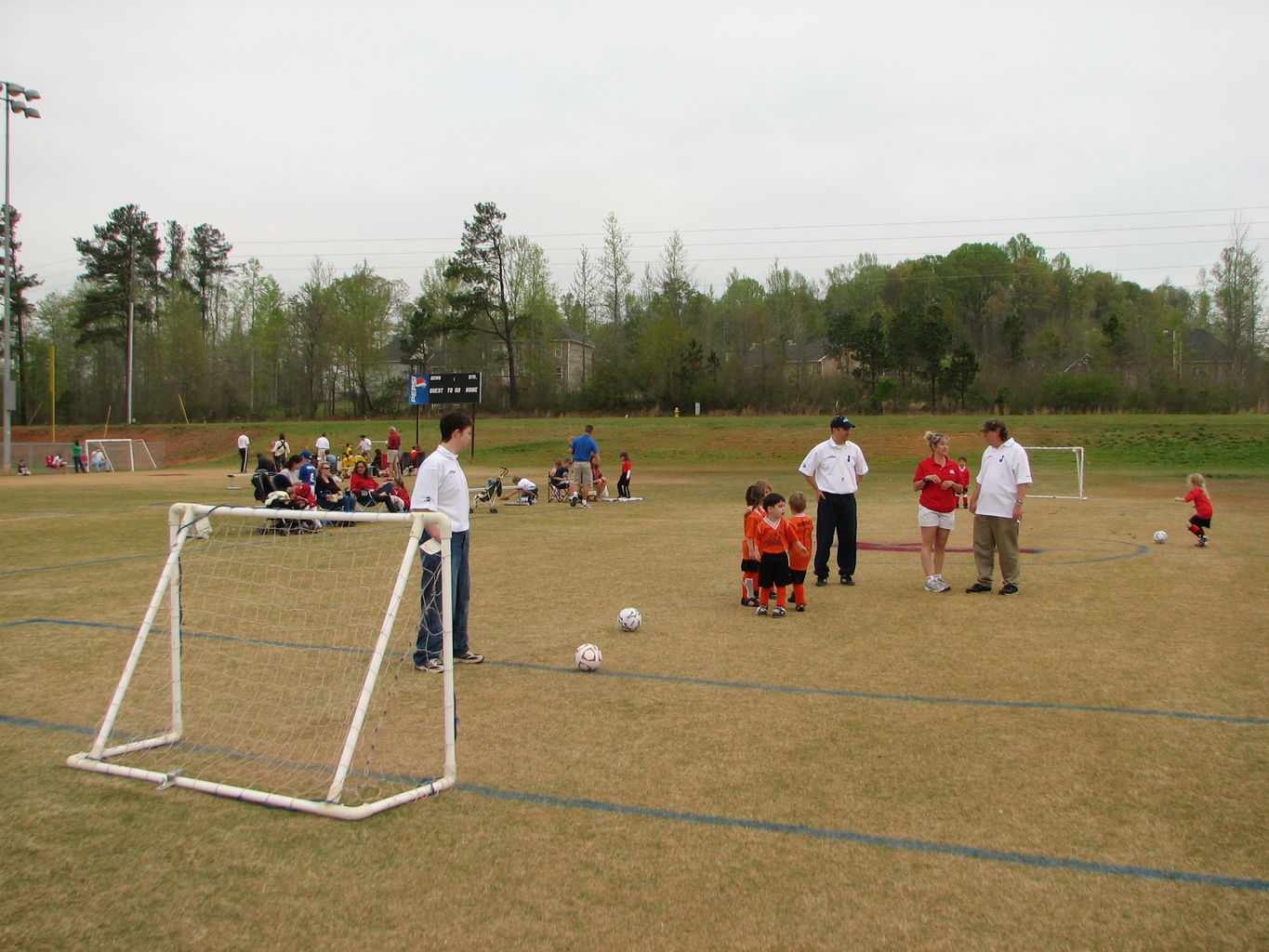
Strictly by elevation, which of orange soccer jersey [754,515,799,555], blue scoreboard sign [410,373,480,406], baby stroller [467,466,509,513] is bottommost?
baby stroller [467,466,509,513]

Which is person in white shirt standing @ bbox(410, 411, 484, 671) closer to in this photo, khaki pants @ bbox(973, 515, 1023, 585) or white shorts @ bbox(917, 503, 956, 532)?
white shorts @ bbox(917, 503, 956, 532)

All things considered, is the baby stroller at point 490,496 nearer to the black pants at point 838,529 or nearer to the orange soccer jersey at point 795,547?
the black pants at point 838,529

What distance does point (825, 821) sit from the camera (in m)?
4.23

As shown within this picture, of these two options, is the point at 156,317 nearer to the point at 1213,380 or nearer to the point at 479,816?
the point at 1213,380

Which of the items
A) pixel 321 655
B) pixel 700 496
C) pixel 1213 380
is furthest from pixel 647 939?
pixel 1213 380

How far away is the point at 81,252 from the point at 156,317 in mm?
8529

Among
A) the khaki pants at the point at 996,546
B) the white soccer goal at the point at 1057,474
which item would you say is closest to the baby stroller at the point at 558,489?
the white soccer goal at the point at 1057,474

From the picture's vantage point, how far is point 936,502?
991cm

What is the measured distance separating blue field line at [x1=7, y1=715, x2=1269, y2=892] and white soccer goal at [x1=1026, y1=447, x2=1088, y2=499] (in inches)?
617

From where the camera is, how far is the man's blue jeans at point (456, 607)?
660 centimetres

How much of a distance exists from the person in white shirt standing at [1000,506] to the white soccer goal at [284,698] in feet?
19.8

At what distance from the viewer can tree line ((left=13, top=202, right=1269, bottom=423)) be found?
5412 cm

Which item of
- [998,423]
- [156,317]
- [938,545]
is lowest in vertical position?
[938,545]

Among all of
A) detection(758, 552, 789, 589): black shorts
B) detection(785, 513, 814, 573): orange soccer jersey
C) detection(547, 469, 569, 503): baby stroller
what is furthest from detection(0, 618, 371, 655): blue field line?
detection(547, 469, 569, 503): baby stroller
